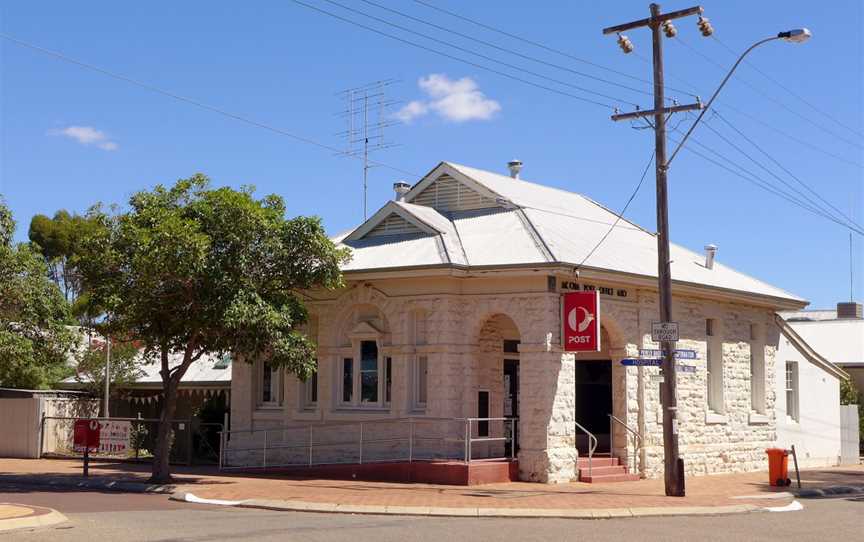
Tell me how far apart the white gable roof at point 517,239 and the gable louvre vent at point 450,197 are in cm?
13

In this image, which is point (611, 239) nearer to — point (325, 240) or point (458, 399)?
point (458, 399)

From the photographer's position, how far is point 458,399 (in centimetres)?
2222

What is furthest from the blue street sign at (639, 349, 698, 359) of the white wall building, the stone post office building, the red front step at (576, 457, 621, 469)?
the white wall building

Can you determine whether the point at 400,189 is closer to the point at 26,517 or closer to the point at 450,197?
the point at 450,197

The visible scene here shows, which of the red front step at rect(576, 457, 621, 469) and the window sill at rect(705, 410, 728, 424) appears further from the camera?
the window sill at rect(705, 410, 728, 424)

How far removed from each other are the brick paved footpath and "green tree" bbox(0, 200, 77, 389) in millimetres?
2782

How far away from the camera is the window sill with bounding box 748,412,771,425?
1085 inches

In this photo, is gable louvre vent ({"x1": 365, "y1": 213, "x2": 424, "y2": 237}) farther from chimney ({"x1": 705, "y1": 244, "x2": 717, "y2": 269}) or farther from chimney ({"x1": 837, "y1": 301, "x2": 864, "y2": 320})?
chimney ({"x1": 837, "y1": 301, "x2": 864, "y2": 320})

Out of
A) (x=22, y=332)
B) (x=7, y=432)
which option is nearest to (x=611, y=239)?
(x=22, y=332)

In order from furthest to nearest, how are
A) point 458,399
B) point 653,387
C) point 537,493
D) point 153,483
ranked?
1. point 653,387
2. point 458,399
3. point 153,483
4. point 537,493

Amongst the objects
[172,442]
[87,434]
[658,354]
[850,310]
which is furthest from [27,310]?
[850,310]

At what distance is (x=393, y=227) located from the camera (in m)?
25.0

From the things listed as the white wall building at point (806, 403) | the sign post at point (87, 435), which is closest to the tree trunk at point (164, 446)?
the sign post at point (87, 435)

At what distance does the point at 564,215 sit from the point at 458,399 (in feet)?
21.7
